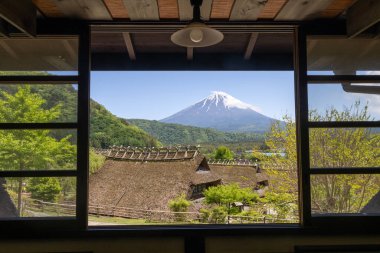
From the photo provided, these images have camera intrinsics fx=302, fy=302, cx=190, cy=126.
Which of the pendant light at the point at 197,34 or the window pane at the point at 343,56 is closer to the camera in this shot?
the pendant light at the point at 197,34

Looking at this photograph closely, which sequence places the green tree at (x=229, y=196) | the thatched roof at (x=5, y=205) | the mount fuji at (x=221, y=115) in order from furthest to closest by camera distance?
the mount fuji at (x=221, y=115) → the green tree at (x=229, y=196) → the thatched roof at (x=5, y=205)

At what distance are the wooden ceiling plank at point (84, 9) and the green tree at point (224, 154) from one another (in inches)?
578

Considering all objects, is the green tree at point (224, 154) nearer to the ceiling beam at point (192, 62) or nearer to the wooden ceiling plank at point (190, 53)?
the ceiling beam at point (192, 62)

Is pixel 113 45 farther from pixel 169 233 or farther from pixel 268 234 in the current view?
pixel 268 234

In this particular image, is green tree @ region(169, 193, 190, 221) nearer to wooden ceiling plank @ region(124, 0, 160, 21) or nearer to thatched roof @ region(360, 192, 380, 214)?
thatched roof @ region(360, 192, 380, 214)

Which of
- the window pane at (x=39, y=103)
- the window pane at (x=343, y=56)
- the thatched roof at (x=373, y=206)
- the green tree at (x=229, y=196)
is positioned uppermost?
the window pane at (x=343, y=56)

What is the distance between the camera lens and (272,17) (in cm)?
193

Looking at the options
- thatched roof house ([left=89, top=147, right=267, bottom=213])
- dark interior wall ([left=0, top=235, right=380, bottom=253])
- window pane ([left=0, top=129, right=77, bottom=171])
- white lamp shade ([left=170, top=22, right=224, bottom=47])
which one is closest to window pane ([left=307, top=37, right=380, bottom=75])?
white lamp shade ([left=170, top=22, right=224, bottom=47])

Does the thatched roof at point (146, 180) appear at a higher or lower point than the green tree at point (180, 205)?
higher

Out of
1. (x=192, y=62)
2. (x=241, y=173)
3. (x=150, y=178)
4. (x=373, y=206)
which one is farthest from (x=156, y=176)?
(x=373, y=206)

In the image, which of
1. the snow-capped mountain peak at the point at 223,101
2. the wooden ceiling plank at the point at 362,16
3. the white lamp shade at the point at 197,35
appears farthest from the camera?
the snow-capped mountain peak at the point at 223,101

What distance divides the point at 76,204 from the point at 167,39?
4.75 ft

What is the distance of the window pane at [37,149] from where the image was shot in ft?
6.36

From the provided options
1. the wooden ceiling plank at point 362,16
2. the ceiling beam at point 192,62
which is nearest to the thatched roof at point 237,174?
the ceiling beam at point 192,62
